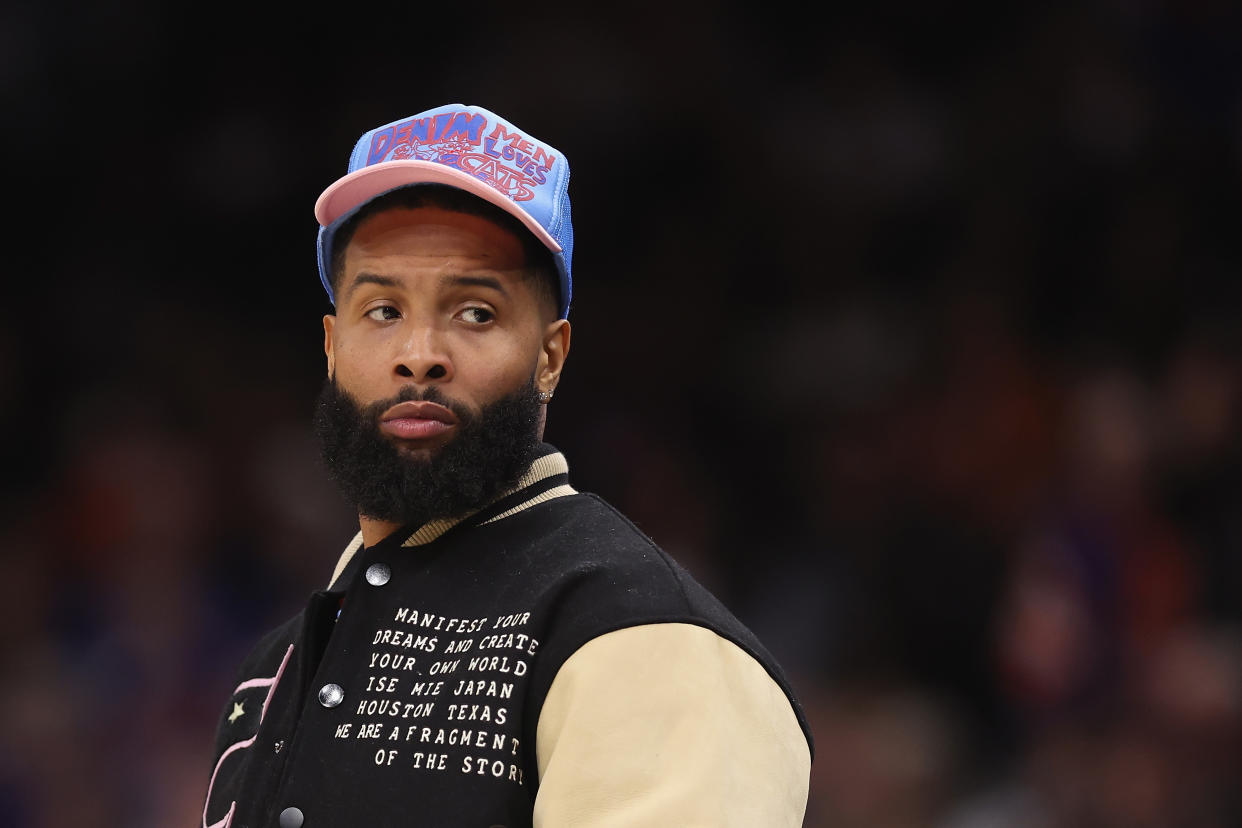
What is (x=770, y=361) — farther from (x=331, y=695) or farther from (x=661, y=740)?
(x=661, y=740)

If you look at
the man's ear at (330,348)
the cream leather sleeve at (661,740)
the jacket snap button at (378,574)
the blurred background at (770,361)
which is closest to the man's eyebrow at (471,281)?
the man's ear at (330,348)

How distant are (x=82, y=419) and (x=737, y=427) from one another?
75.4 inches

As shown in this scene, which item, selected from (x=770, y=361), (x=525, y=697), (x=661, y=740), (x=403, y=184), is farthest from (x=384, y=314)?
(x=770, y=361)

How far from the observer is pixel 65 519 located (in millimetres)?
4438

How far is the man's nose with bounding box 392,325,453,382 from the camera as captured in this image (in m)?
1.81

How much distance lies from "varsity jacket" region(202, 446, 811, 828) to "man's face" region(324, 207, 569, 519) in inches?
4.9

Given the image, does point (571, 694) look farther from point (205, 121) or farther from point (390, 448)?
point (205, 121)

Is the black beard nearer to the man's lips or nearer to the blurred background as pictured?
the man's lips

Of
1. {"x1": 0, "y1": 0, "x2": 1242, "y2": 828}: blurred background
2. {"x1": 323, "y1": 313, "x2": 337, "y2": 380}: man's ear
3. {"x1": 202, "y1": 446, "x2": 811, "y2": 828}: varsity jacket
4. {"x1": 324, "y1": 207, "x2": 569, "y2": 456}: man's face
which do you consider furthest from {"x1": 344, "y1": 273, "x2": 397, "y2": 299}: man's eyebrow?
{"x1": 0, "y1": 0, "x2": 1242, "y2": 828}: blurred background

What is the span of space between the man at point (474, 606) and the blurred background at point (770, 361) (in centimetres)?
214

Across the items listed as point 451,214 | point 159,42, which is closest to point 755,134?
point 159,42

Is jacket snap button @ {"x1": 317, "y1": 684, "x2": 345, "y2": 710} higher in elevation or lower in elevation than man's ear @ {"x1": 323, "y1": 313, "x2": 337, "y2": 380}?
lower

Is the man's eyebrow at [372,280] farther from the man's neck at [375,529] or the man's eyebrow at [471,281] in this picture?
the man's neck at [375,529]

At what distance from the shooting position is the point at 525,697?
161cm
